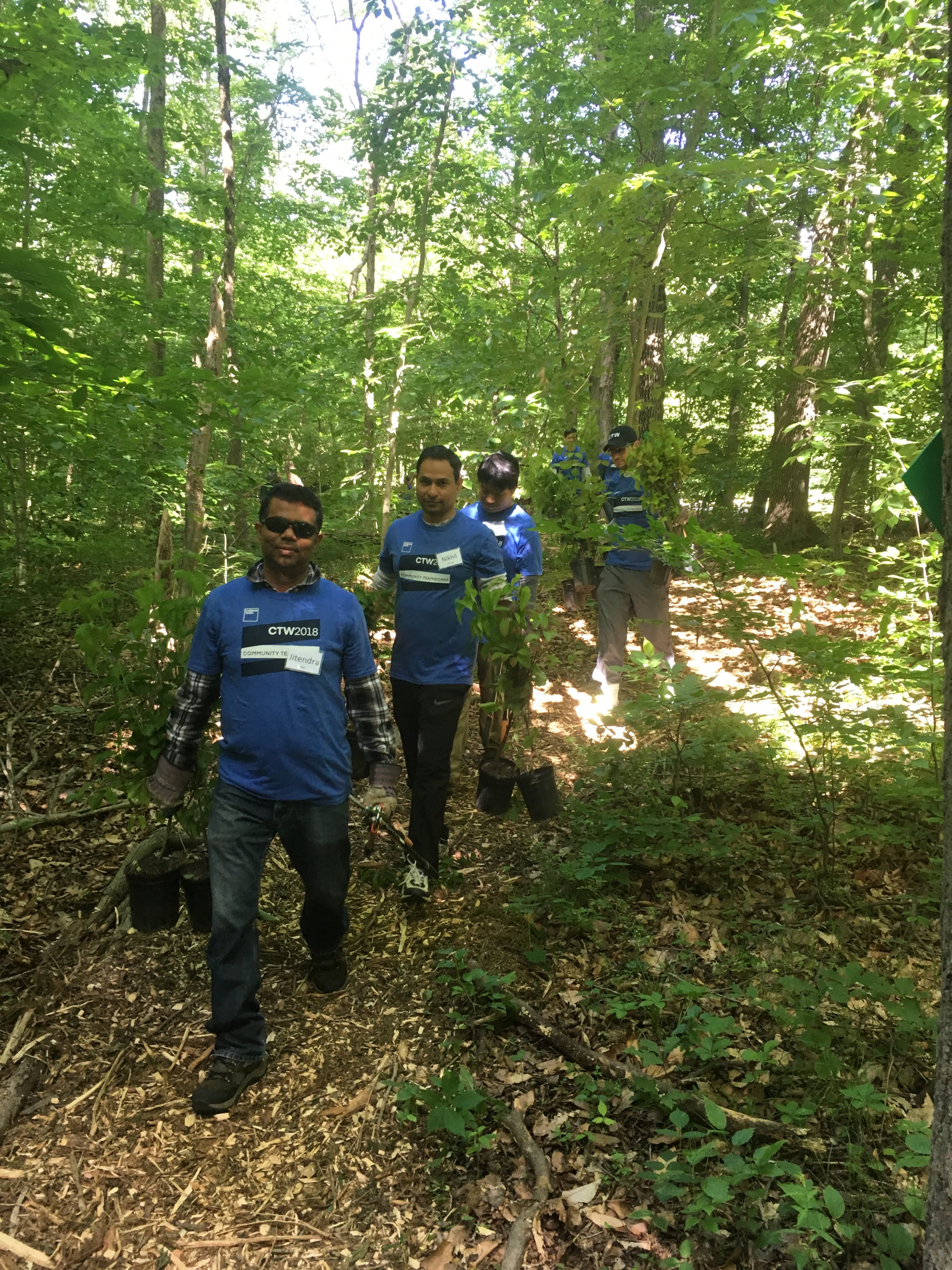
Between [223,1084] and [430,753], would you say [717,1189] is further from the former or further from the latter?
[430,753]

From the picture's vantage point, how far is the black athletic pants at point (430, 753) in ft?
13.0

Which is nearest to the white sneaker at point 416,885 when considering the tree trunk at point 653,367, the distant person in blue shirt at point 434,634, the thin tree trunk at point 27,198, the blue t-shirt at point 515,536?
the distant person in blue shirt at point 434,634

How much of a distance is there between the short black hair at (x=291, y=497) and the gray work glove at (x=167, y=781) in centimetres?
110

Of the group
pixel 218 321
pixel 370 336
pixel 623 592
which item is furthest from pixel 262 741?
pixel 370 336

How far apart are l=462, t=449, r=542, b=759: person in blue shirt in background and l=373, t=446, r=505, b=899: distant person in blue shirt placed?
3.76 ft

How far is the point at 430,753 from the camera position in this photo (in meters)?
3.97

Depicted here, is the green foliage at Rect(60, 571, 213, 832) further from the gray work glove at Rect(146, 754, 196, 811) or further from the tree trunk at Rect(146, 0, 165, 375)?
the tree trunk at Rect(146, 0, 165, 375)

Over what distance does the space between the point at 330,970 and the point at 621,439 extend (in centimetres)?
471

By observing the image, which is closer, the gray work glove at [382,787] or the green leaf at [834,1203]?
the green leaf at [834,1203]

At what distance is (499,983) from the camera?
316 centimetres

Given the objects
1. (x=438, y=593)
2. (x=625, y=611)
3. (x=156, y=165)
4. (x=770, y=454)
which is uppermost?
(x=156, y=165)

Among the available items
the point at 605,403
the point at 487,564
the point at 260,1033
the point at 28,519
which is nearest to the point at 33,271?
the point at 487,564

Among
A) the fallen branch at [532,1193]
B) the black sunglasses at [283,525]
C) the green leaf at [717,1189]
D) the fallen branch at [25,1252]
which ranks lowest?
the fallen branch at [25,1252]

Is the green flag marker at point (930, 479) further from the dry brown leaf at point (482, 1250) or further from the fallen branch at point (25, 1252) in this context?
the fallen branch at point (25, 1252)
